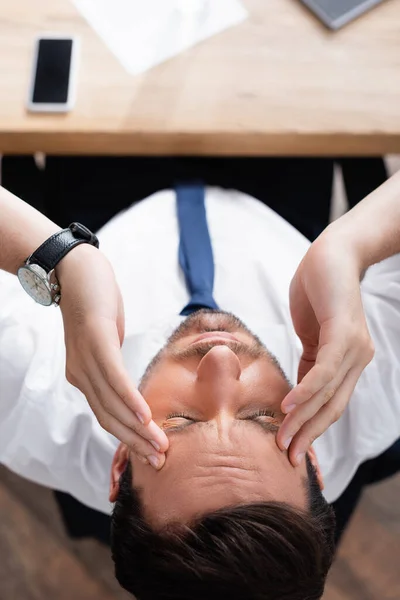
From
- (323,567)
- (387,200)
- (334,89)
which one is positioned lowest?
(323,567)

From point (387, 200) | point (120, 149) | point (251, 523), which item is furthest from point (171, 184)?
point (251, 523)

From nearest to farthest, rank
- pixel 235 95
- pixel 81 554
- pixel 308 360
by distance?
pixel 308 360 → pixel 235 95 → pixel 81 554

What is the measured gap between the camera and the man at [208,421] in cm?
88

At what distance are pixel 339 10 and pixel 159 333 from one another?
67cm

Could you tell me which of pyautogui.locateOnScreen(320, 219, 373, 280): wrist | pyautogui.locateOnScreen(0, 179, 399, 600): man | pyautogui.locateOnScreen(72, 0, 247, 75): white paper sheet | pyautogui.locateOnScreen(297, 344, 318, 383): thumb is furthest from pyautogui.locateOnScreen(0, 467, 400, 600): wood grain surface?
pyautogui.locateOnScreen(72, 0, 247, 75): white paper sheet

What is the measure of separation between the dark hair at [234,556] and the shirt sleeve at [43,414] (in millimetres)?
291

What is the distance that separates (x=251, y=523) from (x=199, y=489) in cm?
8

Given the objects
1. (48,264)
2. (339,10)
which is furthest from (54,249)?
(339,10)

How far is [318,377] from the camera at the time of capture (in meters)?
0.88

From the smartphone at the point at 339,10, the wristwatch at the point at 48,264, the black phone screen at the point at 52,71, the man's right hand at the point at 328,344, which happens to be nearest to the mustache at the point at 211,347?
the man's right hand at the point at 328,344

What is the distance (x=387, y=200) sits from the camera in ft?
3.67

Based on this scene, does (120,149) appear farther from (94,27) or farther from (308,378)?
(308,378)

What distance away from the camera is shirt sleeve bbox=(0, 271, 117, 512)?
1.17 m

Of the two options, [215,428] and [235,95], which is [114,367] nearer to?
[215,428]
